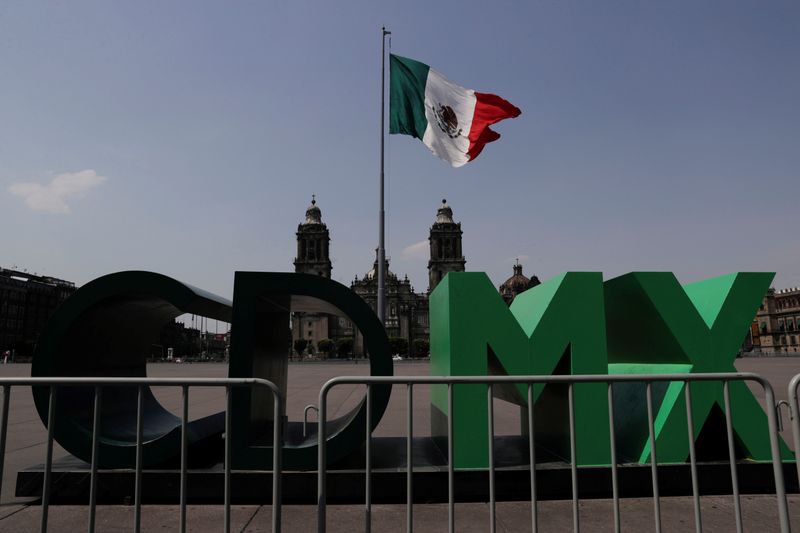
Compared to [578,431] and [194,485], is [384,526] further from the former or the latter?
[578,431]

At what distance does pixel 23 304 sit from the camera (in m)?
81.1

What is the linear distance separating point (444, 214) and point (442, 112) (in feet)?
327

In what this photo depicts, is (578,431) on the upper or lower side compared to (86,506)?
upper

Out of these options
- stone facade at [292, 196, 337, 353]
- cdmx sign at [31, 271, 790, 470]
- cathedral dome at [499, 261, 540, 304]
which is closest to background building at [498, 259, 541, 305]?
cathedral dome at [499, 261, 540, 304]

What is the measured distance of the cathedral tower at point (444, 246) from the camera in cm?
10725

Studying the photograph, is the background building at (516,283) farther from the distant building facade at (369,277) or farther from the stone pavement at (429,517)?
the stone pavement at (429,517)

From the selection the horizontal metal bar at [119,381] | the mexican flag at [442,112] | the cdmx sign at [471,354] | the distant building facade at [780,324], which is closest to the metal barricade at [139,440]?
the horizontal metal bar at [119,381]

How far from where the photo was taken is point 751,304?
18.8ft

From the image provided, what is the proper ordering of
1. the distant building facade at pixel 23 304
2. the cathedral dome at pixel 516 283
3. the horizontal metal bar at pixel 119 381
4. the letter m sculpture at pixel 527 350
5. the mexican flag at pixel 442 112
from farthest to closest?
the cathedral dome at pixel 516 283 < the distant building facade at pixel 23 304 < the mexican flag at pixel 442 112 < the letter m sculpture at pixel 527 350 < the horizontal metal bar at pixel 119 381

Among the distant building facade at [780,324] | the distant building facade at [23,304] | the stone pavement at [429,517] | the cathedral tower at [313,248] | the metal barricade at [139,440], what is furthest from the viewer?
the cathedral tower at [313,248]

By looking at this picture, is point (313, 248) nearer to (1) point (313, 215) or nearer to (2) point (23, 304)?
(1) point (313, 215)

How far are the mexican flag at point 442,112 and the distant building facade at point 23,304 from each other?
260 ft

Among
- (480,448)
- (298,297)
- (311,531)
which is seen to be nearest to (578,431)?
(480,448)

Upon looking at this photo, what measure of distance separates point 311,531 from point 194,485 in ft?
4.51
